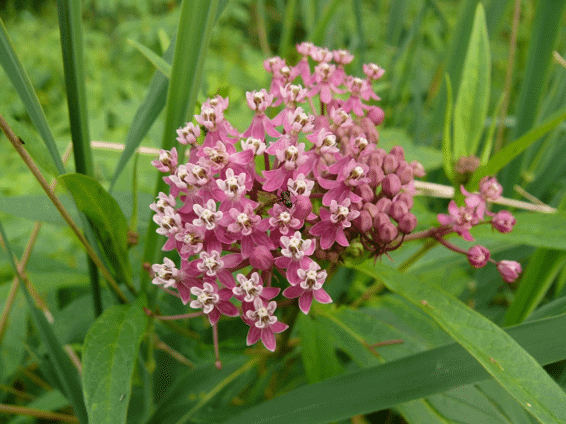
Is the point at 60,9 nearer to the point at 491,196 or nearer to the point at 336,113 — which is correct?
the point at 336,113

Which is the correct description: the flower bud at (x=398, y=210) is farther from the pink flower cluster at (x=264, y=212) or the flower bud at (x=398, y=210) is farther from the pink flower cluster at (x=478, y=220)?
the pink flower cluster at (x=478, y=220)

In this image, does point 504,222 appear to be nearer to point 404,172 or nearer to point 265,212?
point 404,172

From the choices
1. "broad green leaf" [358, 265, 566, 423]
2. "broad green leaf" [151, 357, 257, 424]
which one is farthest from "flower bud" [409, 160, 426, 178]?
"broad green leaf" [151, 357, 257, 424]

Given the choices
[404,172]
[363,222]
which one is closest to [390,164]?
[404,172]

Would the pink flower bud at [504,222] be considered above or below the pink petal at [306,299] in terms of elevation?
above

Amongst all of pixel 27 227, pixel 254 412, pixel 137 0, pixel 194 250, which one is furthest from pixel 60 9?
pixel 137 0

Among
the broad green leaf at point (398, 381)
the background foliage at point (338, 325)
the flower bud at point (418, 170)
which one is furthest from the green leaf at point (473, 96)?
the broad green leaf at point (398, 381)
